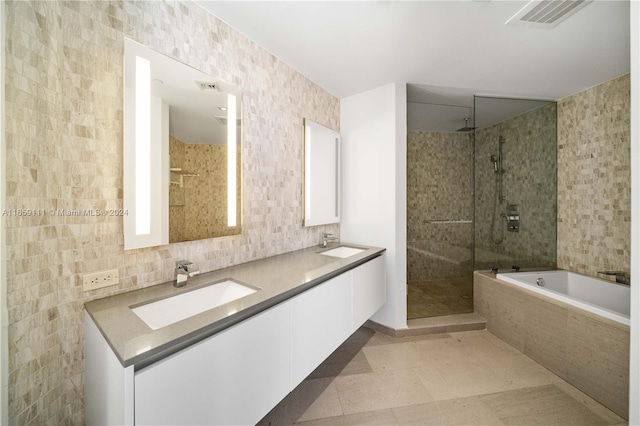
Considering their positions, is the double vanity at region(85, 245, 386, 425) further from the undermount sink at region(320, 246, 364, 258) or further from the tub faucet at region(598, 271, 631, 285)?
the tub faucet at region(598, 271, 631, 285)

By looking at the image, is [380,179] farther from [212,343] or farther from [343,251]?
[212,343]

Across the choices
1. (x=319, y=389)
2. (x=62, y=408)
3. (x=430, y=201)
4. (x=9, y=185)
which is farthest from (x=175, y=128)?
(x=430, y=201)

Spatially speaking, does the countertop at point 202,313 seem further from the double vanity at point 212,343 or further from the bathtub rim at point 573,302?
the bathtub rim at point 573,302

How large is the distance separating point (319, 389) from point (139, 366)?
55.2 inches

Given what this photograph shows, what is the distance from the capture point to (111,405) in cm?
79

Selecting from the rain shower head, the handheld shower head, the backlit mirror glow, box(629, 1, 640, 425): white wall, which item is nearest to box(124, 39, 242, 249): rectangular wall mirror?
the backlit mirror glow

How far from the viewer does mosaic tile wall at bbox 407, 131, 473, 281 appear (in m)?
3.86

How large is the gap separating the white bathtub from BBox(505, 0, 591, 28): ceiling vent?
199 cm

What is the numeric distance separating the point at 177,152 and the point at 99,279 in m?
0.73

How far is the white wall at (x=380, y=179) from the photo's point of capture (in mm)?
2387

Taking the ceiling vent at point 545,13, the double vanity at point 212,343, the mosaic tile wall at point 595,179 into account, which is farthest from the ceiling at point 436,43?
the double vanity at point 212,343

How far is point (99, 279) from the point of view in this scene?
108 cm

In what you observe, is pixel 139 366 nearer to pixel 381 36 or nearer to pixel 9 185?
pixel 9 185

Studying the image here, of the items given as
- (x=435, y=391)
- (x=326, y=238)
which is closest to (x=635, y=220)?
(x=435, y=391)
